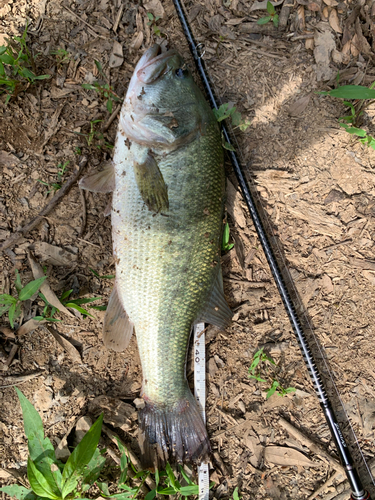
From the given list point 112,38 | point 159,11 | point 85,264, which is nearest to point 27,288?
point 85,264

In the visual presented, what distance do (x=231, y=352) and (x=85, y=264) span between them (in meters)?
1.45

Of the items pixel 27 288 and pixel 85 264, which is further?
pixel 85 264

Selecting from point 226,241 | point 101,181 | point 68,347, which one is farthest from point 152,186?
point 68,347

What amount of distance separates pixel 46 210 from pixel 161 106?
4.23 ft

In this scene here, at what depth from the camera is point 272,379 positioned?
2.87 metres

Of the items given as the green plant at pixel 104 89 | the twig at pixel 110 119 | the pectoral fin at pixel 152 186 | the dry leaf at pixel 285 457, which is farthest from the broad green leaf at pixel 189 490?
the green plant at pixel 104 89

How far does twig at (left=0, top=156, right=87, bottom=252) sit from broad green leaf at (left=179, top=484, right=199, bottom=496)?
93.5 inches

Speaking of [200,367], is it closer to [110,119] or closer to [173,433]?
[173,433]

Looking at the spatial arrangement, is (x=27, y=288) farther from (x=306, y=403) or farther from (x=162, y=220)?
(x=306, y=403)

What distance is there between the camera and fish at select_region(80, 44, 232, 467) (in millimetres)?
2488

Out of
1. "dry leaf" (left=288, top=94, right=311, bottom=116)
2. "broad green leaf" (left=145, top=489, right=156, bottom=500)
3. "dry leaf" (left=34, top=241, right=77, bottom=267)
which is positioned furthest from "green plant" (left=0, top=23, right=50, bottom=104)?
"broad green leaf" (left=145, top=489, right=156, bottom=500)

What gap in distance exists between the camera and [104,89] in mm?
2932

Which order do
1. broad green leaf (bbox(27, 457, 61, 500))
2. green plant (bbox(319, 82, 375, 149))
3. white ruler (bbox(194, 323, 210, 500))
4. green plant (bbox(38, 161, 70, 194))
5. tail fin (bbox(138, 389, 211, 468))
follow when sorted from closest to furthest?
broad green leaf (bbox(27, 457, 61, 500)) → tail fin (bbox(138, 389, 211, 468)) → green plant (bbox(319, 82, 375, 149)) → white ruler (bbox(194, 323, 210, 500)) → green plant (bbox(38, 161, 70, 194))

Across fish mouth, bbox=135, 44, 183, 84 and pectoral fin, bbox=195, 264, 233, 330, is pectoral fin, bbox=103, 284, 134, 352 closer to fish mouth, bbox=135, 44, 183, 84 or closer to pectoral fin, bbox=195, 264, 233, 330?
pectoral fin, bbox=195, 264, 233, 330
